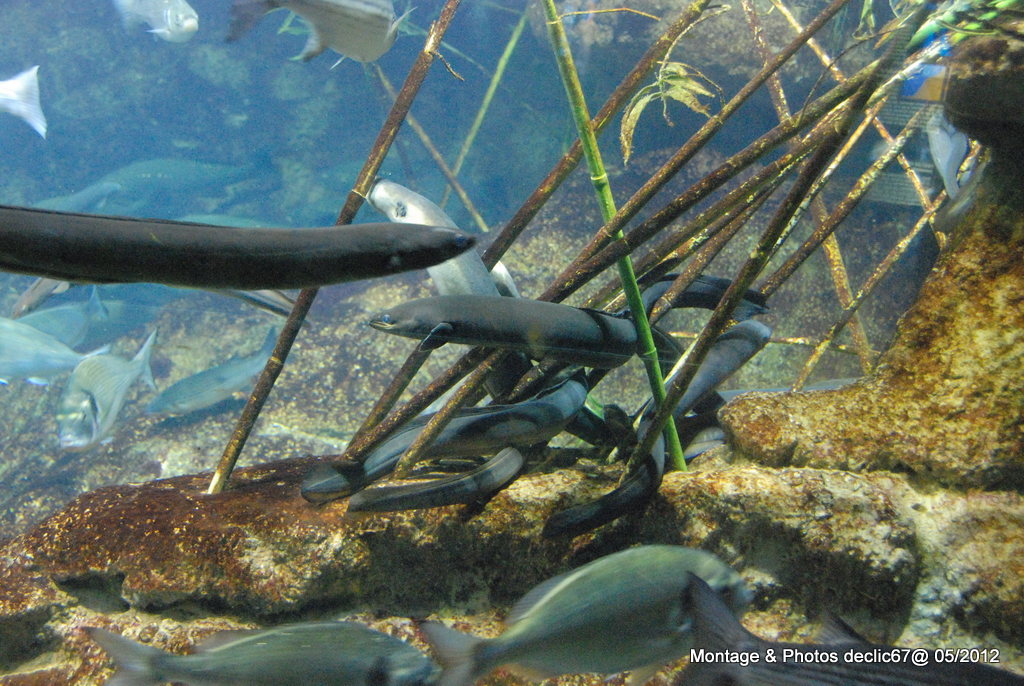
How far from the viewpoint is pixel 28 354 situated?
587 cm

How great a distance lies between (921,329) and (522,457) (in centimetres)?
178

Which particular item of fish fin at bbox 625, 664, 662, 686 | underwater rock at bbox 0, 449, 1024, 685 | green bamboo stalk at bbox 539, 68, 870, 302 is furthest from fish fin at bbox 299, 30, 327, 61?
fish fin at bbox 625, 664, 662, 686

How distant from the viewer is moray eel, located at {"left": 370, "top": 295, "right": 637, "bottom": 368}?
64.9 inches

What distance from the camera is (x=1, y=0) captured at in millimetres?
16938

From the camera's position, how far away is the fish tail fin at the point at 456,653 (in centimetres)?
133

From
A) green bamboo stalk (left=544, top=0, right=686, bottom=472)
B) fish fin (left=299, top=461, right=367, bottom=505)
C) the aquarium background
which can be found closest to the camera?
green bamboo stalk (left=544, top=0, right=686, bottom=472)

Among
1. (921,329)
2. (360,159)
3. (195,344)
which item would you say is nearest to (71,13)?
(360,159)

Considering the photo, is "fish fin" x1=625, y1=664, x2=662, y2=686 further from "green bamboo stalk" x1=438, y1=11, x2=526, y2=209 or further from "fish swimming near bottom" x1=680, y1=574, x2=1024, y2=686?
"green bamboo stalk" x1=438, y1=11, x2=526, y2=209

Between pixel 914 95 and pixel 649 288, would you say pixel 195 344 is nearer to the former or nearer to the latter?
pixel 649 288

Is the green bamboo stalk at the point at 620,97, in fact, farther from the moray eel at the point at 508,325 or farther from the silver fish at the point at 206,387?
the silver fish at the point at 206,387

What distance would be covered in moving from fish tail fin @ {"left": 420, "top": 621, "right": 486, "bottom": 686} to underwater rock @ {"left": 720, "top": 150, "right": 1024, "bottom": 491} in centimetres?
152

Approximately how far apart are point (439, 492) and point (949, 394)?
2052 millimetres

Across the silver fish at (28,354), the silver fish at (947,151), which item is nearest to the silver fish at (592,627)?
the silver fish at (947,151)

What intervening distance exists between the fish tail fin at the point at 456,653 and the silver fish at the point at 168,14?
9723 mm
